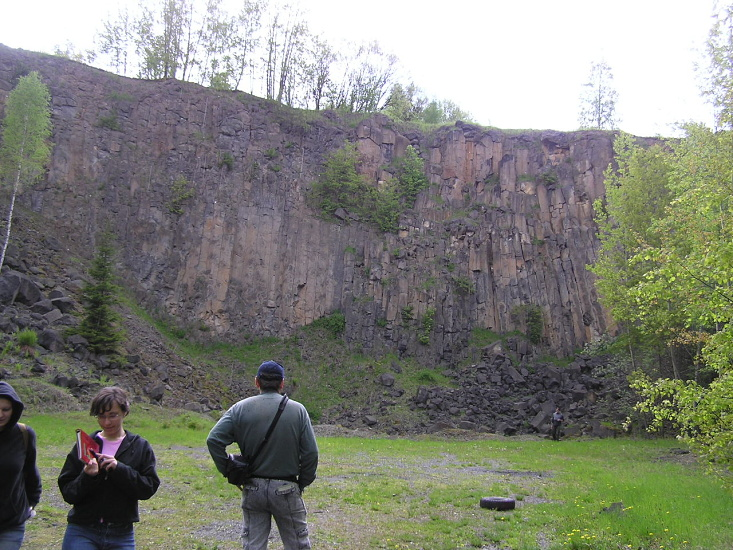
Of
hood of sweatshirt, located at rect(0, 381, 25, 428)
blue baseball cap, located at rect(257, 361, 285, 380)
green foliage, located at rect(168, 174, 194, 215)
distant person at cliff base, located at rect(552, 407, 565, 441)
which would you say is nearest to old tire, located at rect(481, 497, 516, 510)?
blue baseball cap, located at rect(257, 361, 285, 380)

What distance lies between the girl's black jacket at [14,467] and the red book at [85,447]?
48cm

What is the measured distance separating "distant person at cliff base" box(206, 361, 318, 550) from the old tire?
6777 mm

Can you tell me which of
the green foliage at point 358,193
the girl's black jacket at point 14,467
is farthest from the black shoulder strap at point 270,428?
the green foliage at point 358,193

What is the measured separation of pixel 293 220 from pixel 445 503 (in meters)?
33.0

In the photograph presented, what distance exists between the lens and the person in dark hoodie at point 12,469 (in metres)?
→ 4.24

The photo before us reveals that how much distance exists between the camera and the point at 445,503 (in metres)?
11.3

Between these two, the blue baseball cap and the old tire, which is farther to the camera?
the old tire

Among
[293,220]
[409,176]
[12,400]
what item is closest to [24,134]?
[293,220]

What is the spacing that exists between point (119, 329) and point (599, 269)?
25.2m

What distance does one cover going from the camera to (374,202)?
148 feet

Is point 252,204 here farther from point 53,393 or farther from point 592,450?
point 592,450

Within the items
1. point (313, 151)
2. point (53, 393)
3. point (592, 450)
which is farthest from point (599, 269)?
point (313, 151)

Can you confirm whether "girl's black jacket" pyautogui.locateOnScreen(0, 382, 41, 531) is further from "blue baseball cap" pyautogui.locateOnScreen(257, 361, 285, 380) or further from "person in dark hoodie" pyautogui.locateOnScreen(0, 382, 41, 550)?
"blue baseball cap" pyautogui.locateOnScreen(257, 361, 285, 380)

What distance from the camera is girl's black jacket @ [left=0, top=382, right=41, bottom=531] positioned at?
424cm
